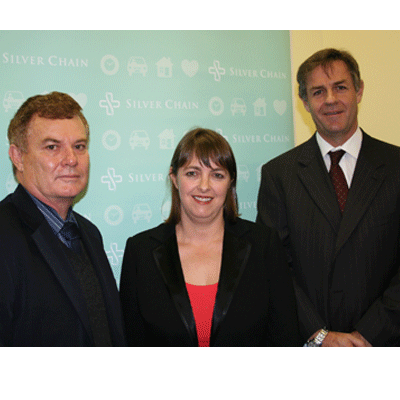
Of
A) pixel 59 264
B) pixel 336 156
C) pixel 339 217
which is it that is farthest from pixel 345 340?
pixel 59 264

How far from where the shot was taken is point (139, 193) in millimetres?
2865

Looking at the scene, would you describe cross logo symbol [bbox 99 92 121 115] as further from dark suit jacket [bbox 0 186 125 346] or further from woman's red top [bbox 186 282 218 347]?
woman's red top [bbox 186 282 218 347]

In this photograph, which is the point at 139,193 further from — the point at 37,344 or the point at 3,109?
the point at 37,344

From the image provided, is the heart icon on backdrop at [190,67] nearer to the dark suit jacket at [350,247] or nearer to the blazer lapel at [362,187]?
the dark suit jacket at [350,247]

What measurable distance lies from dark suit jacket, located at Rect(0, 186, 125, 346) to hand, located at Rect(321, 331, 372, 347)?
123 cm

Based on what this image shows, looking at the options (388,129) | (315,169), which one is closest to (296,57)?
(388,129)

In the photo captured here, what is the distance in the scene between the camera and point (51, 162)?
1802mm

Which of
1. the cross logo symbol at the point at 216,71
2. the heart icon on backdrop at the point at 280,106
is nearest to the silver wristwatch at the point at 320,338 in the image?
the heart icon on backdrop at the point at 280,106

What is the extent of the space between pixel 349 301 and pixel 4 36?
2.66 m

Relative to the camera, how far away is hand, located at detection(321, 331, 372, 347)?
2.04 meters

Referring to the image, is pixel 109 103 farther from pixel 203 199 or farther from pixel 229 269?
pixel 229 269

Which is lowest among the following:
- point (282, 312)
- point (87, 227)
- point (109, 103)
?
point (282, 312)

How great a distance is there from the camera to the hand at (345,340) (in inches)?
80.5

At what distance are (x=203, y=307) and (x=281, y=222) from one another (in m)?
0.72
